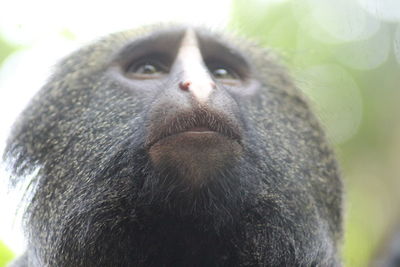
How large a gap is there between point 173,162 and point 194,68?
0.84 metres

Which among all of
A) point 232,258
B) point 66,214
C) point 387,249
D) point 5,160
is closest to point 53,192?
point 66,214

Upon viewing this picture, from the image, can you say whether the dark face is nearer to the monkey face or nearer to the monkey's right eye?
the monkey face

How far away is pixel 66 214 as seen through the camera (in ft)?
14.1

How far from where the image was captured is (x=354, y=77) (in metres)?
8.65

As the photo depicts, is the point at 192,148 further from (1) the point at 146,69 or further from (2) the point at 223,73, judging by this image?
(2) the point at 223,73

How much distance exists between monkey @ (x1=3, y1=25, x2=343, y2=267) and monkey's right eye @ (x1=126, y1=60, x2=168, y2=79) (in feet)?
0.04

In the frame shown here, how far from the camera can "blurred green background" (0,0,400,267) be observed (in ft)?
16.3

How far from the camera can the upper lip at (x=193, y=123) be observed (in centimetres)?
379

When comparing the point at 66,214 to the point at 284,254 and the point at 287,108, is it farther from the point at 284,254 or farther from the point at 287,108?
the point at 287,108

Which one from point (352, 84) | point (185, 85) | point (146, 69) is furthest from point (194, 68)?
point (352, 84)

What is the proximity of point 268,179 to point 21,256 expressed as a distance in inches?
109

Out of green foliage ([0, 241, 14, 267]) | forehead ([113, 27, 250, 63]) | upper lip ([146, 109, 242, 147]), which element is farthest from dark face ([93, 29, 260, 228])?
green foliage ([0, 241, 14, 267])

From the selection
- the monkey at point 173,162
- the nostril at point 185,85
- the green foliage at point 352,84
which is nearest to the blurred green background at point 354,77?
the green foliage at point 352,84

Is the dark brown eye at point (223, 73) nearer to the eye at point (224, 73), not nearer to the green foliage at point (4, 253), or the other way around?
the eye at point (224, 73)
